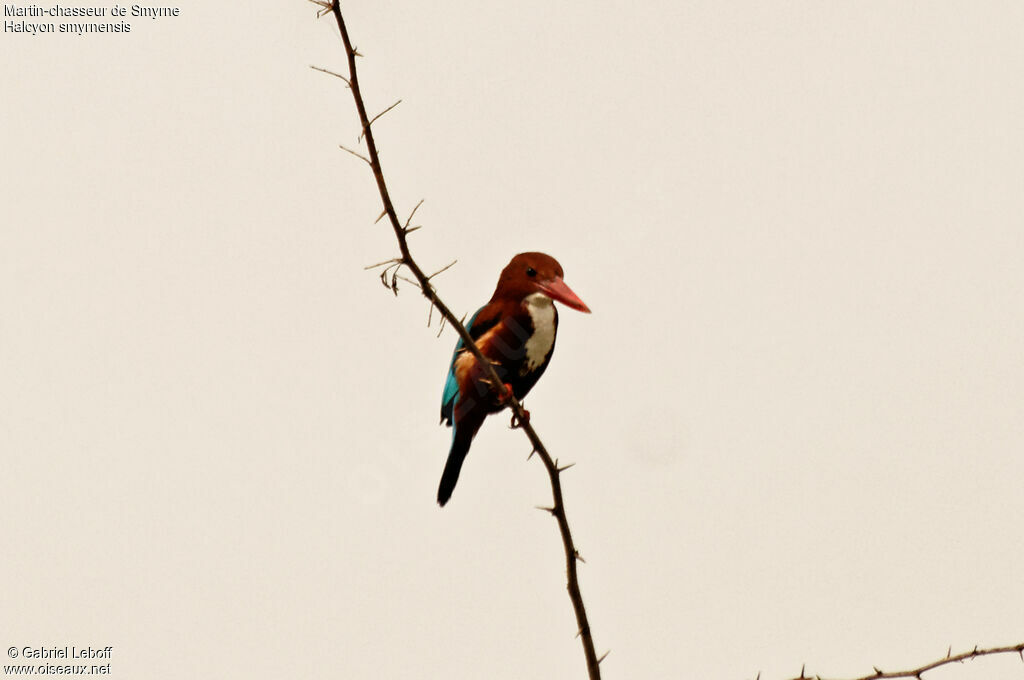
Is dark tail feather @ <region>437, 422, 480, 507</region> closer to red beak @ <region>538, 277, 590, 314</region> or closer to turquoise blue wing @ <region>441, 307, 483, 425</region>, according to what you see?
turquoise blue wing @ <region>441, 307, 483, 425</region>

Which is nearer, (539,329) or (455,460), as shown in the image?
(455,460)

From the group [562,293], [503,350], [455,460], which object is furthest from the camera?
[503,350]

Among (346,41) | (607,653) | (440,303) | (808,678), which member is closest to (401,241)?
(440,303)

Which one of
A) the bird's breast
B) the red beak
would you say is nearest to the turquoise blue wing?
the bird's breast

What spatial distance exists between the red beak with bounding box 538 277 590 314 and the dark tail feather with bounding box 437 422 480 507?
606mm

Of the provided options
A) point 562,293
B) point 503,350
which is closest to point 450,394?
point 503,350

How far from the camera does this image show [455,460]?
3668 millimetres

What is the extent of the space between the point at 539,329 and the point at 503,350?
0.52 feet

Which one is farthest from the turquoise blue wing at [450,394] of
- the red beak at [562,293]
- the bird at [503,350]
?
the red beak at [562,293]

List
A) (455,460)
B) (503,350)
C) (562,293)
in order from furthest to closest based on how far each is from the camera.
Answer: (503,350) < (455,460) < (562,293)

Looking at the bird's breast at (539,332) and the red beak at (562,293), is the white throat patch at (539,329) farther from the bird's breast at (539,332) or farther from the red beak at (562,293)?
the red beak at (562,293)

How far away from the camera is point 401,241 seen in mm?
2461

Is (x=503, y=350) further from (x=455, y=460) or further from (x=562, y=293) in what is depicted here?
(x=562, y=293)

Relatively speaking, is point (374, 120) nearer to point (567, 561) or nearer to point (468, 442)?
point (567, 561)
